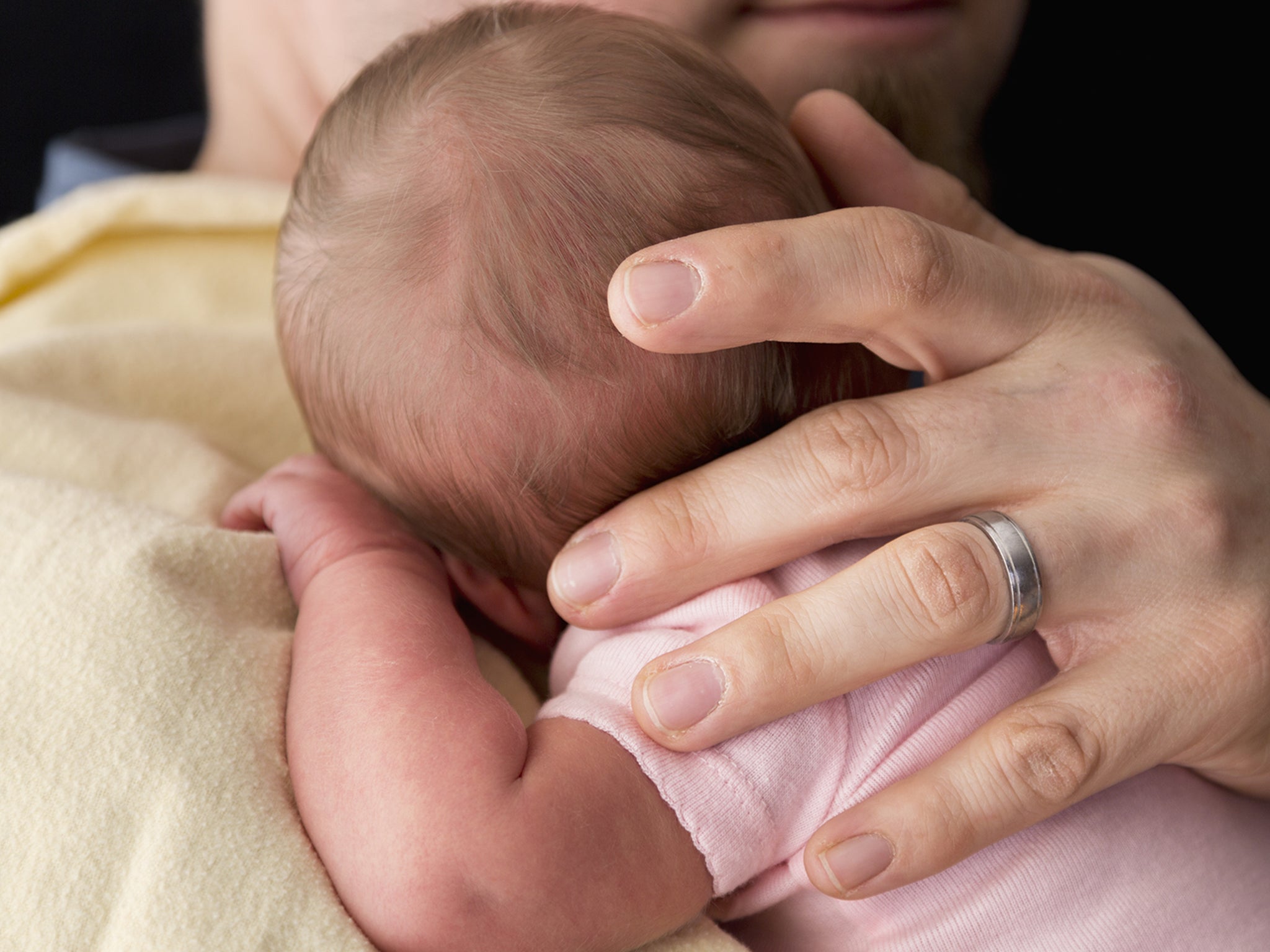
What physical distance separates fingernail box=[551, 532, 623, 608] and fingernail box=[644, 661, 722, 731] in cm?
10

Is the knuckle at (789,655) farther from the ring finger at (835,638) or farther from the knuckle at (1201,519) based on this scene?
the knuckle at (1201,519)

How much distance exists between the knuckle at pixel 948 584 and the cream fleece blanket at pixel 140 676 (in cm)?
28

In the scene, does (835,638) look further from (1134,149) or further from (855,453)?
(1134,149)

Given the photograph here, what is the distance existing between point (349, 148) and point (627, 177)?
0.26 metres

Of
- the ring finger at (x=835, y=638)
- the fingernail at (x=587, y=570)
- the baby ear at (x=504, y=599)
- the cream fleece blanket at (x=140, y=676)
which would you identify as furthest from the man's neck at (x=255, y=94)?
the ring finger at (x=835, y=638)

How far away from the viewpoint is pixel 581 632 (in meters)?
0.90

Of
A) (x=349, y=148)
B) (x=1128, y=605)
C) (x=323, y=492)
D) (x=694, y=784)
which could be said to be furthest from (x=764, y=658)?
(x=349, y=148)

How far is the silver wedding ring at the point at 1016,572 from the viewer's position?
74 cm

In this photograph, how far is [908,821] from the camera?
0.70 m

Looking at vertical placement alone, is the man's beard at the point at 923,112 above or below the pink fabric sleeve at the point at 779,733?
above

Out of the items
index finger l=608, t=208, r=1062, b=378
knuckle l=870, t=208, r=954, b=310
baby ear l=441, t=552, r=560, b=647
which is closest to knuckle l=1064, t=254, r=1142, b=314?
index finger l=608, t=208, r=1062, b=378

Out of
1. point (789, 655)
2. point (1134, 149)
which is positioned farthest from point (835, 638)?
point (1134, 149)

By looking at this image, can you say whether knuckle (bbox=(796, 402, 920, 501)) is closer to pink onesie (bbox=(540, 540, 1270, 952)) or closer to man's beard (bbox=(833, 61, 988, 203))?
pink onesie (bbox=(540, 540, 1270, 952))

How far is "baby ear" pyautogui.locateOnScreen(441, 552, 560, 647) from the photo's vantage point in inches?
37.1
